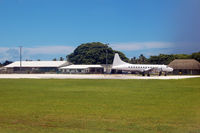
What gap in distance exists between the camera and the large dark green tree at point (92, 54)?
14650 cm

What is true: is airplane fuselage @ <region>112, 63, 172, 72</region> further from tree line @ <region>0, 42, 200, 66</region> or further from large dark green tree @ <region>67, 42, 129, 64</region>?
large dark green tree @ <region>67, 42, 129, 64</region>

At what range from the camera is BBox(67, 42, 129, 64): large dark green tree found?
5768 inches

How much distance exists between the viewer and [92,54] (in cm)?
14788

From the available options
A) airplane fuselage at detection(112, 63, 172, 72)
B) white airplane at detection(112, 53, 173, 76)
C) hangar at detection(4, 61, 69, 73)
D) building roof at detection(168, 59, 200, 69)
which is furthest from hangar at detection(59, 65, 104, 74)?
building roof at detection(168, 59, 200, 69)

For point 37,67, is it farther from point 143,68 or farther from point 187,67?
point 187,67

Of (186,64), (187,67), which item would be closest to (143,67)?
(187,67)

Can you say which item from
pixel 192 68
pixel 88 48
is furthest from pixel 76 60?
pixel 192 68

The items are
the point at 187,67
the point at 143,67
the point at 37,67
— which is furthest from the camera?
the point at 37,67

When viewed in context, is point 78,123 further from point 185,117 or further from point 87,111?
point 185,117

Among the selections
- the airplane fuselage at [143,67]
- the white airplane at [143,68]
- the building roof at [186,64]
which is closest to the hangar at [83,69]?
the white airplane at [143,68]

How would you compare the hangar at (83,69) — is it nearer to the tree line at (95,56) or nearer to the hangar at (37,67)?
the hangar at (37,67)

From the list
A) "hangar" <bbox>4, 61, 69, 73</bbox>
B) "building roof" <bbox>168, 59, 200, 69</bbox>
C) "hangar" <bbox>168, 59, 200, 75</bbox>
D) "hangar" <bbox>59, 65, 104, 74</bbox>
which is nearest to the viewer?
"hangar" <bbox>168, 59, 200, 75</bbox>

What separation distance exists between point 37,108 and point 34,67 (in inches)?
4672

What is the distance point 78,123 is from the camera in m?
12.7
